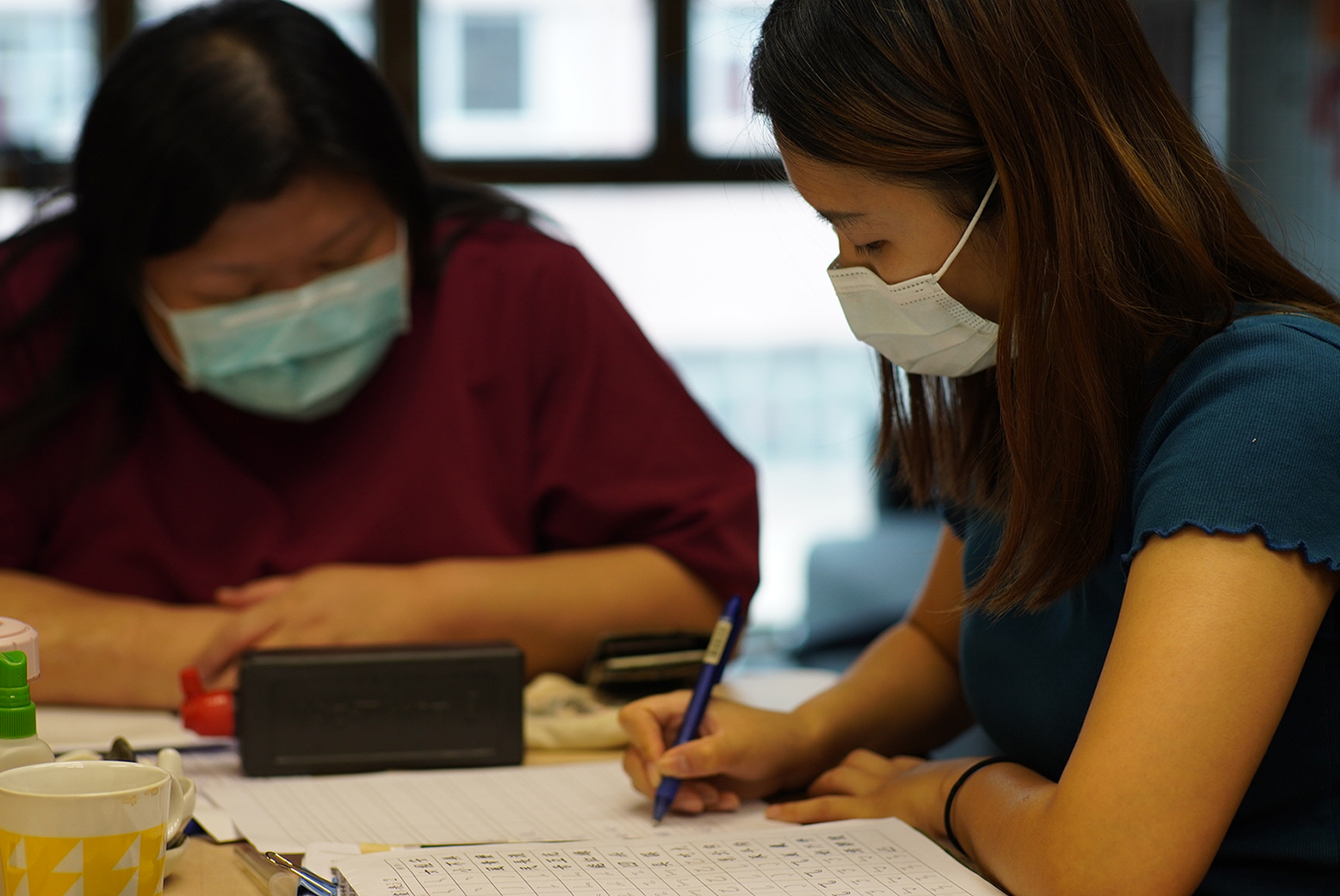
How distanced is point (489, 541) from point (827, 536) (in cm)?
223

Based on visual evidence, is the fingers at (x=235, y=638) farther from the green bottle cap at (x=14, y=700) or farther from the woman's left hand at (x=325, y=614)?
the green bottle cap at (x=14, y=700)

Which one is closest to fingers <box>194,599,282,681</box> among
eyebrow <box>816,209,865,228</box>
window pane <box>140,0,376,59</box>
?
eyebrow <box>816,209,865,228</box>

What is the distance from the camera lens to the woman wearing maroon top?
1.27 metres

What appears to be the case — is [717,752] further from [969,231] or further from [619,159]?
[619,159]

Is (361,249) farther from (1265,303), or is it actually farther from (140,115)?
(1265,303)

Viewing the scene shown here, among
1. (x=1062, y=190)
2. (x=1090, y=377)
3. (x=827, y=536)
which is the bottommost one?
(x=827, y=536)

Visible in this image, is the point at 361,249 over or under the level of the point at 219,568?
over

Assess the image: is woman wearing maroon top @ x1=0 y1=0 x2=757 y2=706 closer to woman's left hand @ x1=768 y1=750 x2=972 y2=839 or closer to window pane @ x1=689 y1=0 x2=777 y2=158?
woman's left hand @ x1=768 y1=750 x2=972 y2=839

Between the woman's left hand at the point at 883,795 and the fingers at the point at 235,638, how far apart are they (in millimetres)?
485

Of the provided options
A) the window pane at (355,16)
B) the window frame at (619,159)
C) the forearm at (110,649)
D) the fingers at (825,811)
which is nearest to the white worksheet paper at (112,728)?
the forearm at (110,649)

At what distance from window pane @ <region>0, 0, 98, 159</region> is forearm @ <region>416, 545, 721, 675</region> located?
8.78 ft

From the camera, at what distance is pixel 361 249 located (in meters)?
1.40

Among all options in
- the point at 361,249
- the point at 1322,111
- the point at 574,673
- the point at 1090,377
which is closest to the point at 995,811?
the point at 1090,377

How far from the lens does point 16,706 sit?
2.57 ft
